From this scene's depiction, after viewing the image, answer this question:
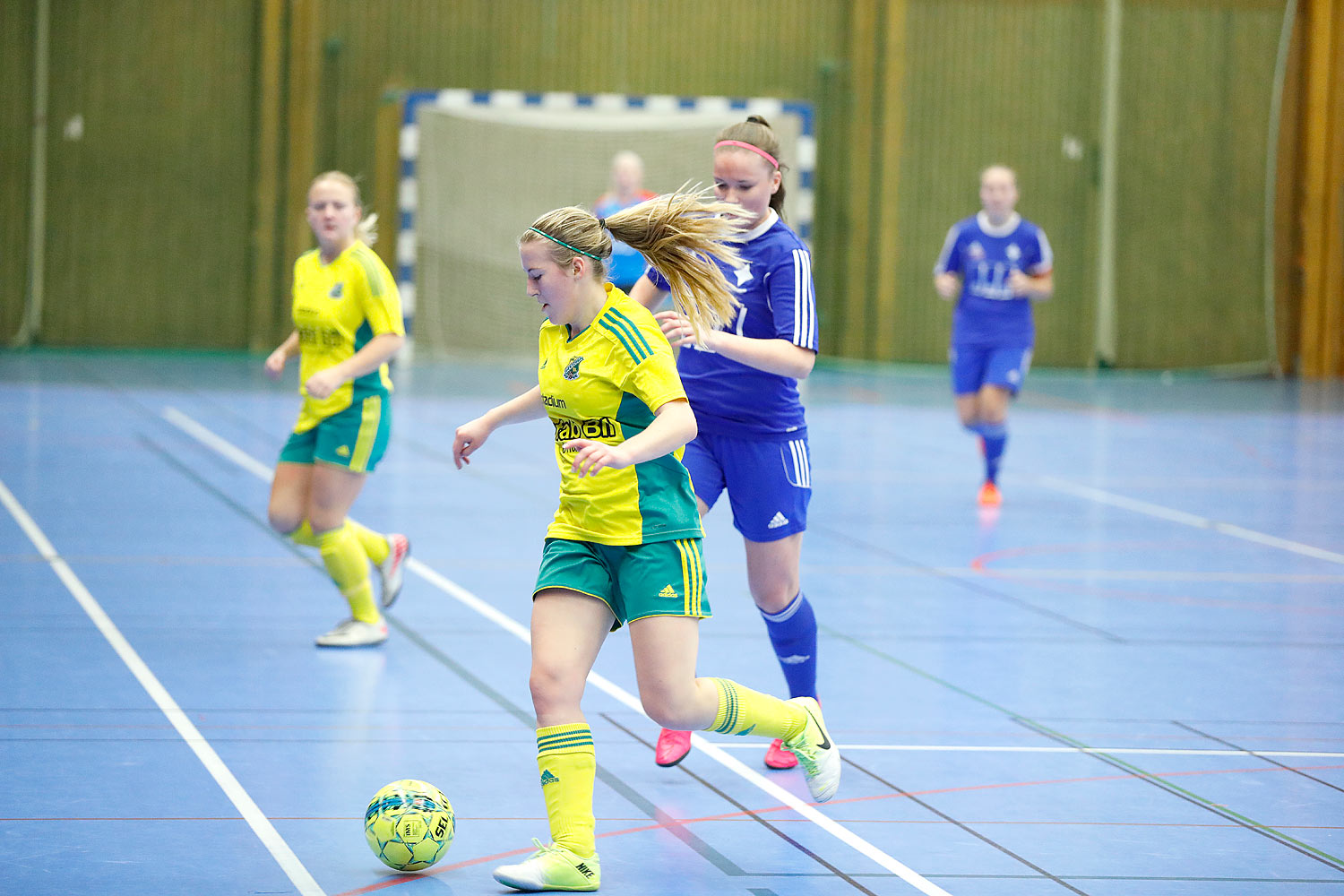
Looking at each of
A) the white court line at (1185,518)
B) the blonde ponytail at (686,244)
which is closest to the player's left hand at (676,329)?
the blonde ponytail at (686,244)

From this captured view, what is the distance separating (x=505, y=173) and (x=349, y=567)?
1415 centimetres

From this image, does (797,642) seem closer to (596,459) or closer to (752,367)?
(752,367)

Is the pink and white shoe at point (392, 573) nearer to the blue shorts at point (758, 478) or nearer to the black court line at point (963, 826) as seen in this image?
the blue shorts at point (758, 478)

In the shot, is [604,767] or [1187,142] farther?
[1187,142]

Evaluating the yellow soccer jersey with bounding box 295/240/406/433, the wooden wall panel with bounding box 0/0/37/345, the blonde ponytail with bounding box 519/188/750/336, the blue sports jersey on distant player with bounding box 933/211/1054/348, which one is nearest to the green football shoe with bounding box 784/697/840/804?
the blonde ponytail with bounding box 519/188/750/336

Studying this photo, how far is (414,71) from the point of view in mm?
20469

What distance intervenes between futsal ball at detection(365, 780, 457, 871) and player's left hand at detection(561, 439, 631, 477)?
38.3 inches

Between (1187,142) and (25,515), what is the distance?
1690cm

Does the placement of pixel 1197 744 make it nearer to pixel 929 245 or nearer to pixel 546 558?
pixel 546 558

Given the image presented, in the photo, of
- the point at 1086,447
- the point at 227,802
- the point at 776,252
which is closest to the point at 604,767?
the point at 227,802

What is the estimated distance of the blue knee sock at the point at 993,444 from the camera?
10.5 meters

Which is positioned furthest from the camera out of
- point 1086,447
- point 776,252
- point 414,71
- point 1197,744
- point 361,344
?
point 414,71

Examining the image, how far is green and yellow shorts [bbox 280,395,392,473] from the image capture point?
20.5 feet

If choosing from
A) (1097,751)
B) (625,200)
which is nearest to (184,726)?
(1097,751)
